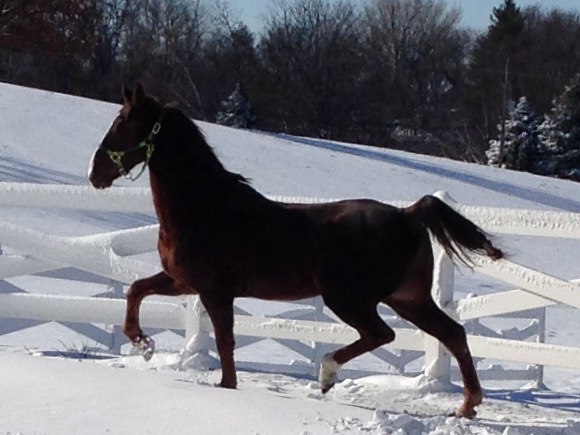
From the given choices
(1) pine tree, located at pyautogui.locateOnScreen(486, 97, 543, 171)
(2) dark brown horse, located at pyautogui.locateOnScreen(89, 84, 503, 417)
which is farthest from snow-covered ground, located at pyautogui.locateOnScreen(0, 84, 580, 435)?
(1) pine tree, located at pyautogui.locateOnScreen(486, 97, 543, 171)

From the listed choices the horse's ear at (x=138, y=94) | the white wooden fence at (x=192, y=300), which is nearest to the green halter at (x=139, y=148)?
the horse's ear at (x=138, y=94)

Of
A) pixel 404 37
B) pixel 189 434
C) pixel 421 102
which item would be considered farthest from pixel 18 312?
pixel 404 37

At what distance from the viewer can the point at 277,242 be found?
5062mm

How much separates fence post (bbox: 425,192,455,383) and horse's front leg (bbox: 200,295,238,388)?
1381 millimetres

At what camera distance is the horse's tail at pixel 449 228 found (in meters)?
4.98

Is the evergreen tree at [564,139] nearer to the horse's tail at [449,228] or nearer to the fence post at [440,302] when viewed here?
the fence post at [440,302]

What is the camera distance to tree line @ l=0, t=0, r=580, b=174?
1686 inches

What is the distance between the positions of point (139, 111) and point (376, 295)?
146 centimetres

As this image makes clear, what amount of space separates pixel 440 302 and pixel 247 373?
4.24 ft

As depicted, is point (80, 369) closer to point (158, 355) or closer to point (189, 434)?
point (189, 434)

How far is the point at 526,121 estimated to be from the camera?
3794cm

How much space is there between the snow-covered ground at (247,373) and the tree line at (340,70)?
52.1 feet

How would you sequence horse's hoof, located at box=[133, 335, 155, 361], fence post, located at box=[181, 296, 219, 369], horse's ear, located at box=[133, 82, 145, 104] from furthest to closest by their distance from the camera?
1. fence post, located at box=[181, 296, 219, 369]
2. horse's hoof, located at box=[133, 335, 155, 361]
3. horse's ear, located at box=[133, 82, 145, 104]

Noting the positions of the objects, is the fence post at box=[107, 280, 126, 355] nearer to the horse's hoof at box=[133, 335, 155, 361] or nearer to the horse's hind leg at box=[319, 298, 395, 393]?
the horse's hoof at box=[133, 335, 155, 361]
